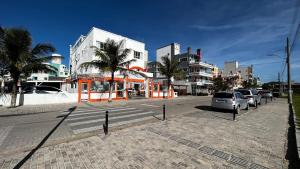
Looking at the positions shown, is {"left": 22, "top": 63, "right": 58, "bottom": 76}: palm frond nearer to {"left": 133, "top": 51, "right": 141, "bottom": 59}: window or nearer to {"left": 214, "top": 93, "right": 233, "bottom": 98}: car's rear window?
{"left": 214, "top": 93, "right": 233, "bottom": 98}: car's rear window

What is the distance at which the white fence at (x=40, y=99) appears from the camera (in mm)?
13982

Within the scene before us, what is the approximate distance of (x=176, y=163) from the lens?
395cm

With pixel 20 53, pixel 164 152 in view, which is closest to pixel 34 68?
pixel 20 53

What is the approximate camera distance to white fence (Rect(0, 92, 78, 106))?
1398 centimetres

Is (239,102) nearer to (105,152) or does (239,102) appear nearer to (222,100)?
(222,100)

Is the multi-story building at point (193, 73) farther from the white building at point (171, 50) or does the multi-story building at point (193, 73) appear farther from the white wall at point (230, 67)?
the white wall at point (230, 67)

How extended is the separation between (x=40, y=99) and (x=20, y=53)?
5154 mm

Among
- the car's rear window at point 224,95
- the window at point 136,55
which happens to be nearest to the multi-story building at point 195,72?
the window at point 136,55

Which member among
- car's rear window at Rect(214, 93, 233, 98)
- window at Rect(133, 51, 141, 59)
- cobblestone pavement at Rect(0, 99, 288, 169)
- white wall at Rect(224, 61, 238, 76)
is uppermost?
white wall at Rect(224, 61, 238, 76)

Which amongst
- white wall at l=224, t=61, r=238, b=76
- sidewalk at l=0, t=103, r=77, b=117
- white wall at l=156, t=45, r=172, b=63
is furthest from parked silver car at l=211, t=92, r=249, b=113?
white wall at l=224, t=61, r=238, b=76

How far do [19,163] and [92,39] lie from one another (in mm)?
25360

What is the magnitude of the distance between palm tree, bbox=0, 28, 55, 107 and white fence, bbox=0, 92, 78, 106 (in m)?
1.12

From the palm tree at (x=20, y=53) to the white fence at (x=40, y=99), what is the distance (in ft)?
3.66

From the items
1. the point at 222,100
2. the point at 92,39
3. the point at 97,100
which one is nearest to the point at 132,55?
the point at 92,39
